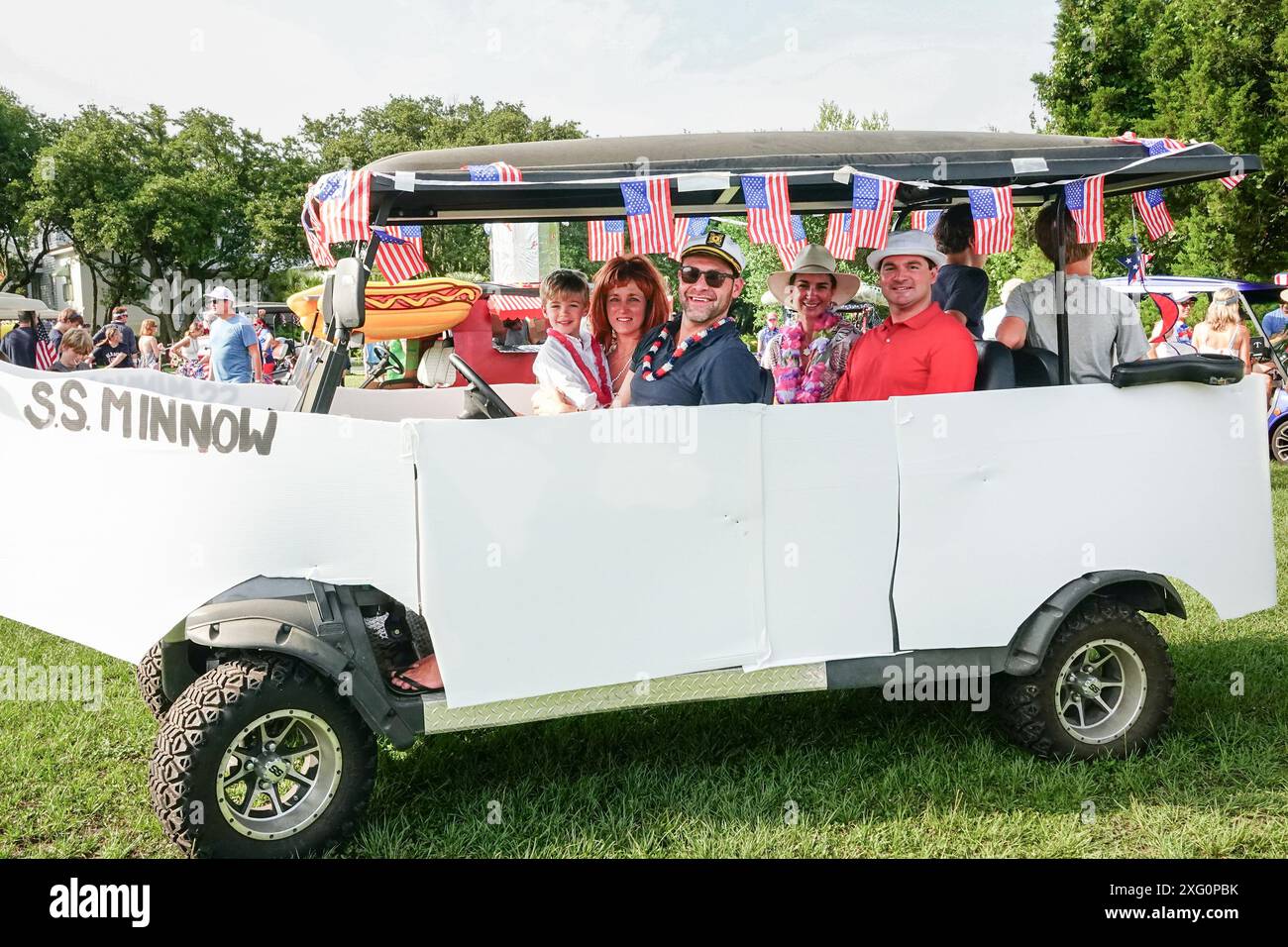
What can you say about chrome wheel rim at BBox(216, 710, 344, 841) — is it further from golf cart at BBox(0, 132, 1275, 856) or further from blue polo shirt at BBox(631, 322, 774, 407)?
blue polo shirt at BBox(631, 322, 774, 407)

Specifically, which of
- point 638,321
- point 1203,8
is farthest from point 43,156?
point 638,321

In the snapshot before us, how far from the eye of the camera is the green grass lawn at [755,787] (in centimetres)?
328

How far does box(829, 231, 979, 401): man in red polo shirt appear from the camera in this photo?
3768mm

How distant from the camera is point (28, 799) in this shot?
365 centimetres

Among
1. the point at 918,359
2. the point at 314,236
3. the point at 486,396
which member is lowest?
the point at 486,396

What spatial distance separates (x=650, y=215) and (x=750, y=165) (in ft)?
1.21

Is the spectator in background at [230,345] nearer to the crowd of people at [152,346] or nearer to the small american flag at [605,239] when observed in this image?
the crowd of people at [152,346]

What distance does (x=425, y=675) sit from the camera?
10.7 feet

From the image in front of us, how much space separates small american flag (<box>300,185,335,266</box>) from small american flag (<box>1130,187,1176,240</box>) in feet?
10.2

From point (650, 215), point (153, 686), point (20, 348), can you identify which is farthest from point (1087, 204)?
point (20, 348)

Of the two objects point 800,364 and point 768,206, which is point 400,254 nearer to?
point 768,206

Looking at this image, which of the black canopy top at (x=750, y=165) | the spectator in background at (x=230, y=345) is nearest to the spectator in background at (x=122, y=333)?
the spectator in background at (x=230, y=345)

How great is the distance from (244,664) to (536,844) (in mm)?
1057
